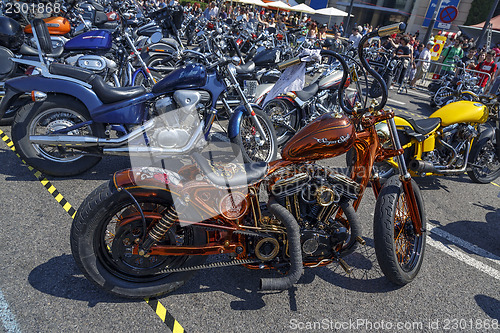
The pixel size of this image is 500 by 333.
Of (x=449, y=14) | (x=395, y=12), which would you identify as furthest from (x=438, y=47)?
(x=395, y=12)

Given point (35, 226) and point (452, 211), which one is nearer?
point (35, 226)

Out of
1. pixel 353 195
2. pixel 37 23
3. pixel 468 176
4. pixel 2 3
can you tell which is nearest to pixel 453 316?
pixel 353 195

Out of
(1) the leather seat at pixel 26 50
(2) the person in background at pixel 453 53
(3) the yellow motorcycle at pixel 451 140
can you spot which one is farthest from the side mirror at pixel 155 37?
(2) the person in background at pixel 453 53

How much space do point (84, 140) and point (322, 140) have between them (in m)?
2.37

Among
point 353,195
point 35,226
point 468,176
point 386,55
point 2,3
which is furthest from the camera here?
point 386,55

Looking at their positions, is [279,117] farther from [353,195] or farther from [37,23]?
[37,23]

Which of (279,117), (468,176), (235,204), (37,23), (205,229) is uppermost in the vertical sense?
(37,23)

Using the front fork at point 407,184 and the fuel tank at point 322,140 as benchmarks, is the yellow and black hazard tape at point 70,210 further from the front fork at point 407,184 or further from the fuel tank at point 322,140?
the front fork at point 407,184

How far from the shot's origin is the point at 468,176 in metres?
5.07

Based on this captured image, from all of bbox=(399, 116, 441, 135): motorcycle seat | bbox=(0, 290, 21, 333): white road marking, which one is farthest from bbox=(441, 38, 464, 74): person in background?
bbox=(0, 290, 21, 333): white road marking

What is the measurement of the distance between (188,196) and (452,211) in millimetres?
3532

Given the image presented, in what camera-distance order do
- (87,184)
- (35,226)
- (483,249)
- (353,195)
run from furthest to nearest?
(87,184) < (483,249) < (35,226) < (353,195)

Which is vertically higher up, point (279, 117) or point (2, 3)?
point (2, 3)

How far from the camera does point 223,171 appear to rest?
2105 millimetres
